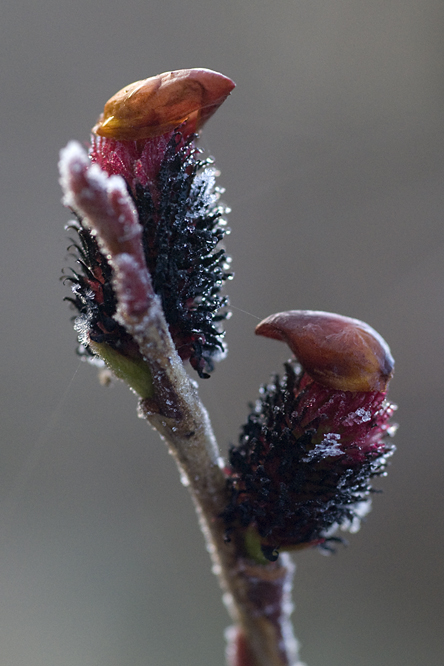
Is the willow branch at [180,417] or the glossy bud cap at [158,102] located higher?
the glossy bud cap at [158,102]

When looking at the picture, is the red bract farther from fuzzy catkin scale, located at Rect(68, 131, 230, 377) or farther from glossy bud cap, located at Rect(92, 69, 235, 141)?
glossy bud cap, located at Rect(92, 69, 235, 141)

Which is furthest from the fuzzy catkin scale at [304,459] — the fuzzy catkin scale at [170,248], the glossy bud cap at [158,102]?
the glossy bud cap at [158,102]

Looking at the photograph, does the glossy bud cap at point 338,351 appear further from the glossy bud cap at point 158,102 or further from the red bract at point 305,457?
the glossy bud cap at point 158,102

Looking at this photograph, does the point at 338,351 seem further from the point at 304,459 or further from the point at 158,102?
the point at 158,102

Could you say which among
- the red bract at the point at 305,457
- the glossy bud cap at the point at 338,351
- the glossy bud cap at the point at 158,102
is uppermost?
the glossy bud cap at the point at 158,102

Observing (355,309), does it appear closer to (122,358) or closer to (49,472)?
(49,472)

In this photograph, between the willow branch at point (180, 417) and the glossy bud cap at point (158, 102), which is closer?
the willow branch at point (180, 417)

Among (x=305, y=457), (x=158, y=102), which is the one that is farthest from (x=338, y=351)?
(x=158, y=102)

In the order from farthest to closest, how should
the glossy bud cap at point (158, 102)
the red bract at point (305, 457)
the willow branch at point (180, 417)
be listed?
1. the red bract at point (305, 457)
2. the glossy bud cap at point (158, 102)
3. the willow branch at point (180, 417)
